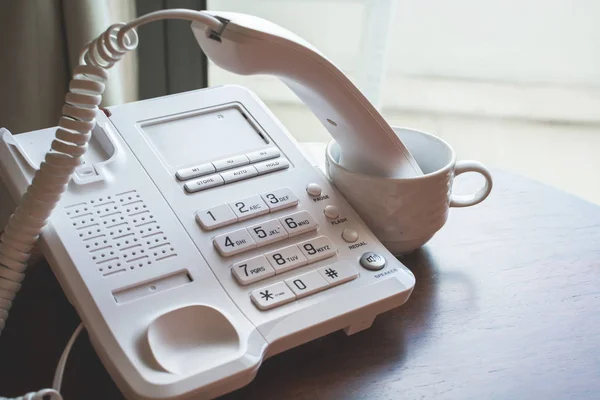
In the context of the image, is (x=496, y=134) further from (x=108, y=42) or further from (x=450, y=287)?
(x=108, y=42)

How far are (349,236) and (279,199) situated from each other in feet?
0.22

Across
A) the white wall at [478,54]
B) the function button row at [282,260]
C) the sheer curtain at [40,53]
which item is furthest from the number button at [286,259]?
the white wall at [478,54]

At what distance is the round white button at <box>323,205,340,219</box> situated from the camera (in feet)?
1.96

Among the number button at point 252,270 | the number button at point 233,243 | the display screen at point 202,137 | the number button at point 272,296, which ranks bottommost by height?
the number button at point 272,296

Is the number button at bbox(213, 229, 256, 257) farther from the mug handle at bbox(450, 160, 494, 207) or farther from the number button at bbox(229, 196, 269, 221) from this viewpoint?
the mug handle at bbox(450, 160, 494, 207)

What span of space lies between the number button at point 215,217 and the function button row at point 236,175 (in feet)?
0.10

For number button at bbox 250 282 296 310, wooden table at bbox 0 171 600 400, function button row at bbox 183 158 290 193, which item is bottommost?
wooden table at bbox 0 171 600 400

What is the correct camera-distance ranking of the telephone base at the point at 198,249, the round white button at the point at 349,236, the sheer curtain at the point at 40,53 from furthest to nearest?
the sheer curtain at the point at 40,53 → the round white button at the point at 349,236 → the telephone base at the point at 198,249

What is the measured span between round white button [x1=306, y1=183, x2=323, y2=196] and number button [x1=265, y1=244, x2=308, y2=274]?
70 mm

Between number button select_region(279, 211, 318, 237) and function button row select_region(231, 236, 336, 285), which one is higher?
number button select_region(279, 211, 318, 237)

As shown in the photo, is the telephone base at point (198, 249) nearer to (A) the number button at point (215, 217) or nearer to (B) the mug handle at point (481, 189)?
(A) the number button at point (215, 217)

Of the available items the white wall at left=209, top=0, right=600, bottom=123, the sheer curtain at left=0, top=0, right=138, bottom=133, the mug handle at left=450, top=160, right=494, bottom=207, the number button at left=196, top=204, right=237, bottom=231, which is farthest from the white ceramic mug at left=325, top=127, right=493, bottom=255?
the white wall at left=209, top=0, right=600, bottom=123

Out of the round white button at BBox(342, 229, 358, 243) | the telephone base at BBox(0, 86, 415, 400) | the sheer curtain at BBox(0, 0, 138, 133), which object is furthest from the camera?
the sheer curtain at BBox(0, 0, 138, 133)

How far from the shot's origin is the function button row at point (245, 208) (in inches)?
22.2
